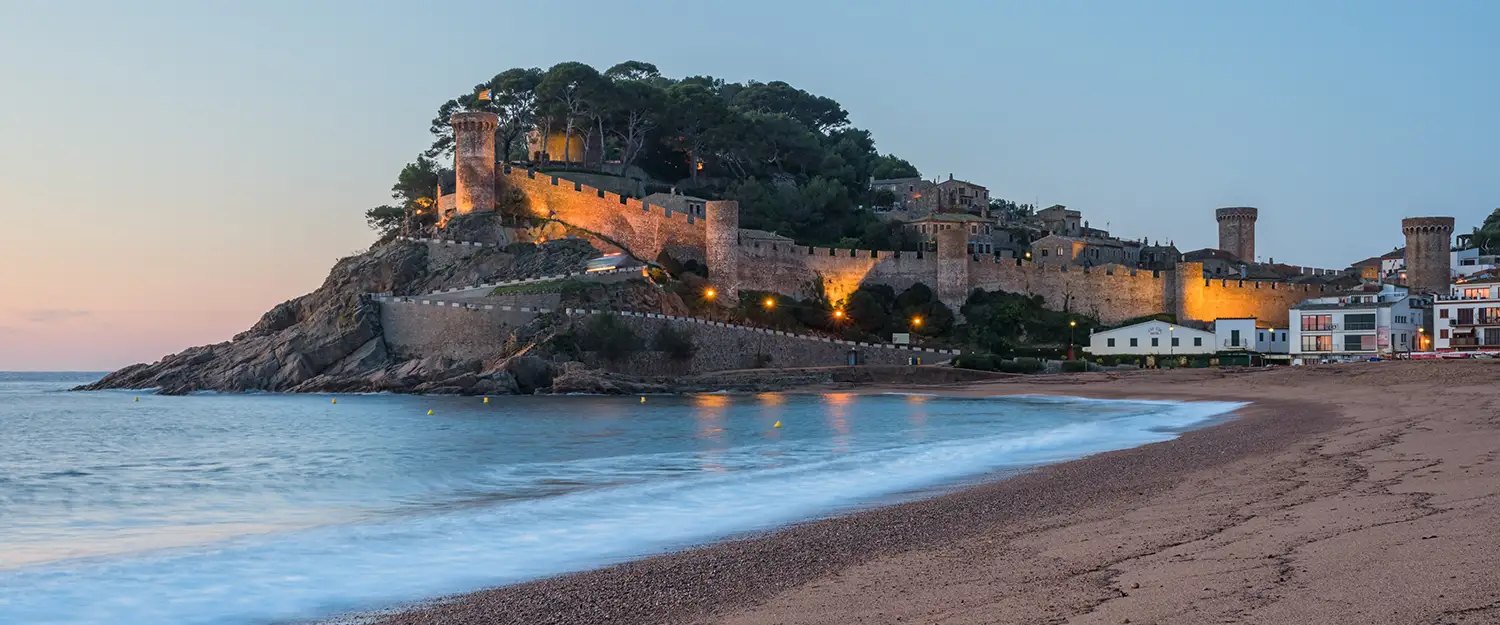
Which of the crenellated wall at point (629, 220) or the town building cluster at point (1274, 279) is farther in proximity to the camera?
the crenellated wall at point (629, 220)

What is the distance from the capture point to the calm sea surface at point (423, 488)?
7992 mm

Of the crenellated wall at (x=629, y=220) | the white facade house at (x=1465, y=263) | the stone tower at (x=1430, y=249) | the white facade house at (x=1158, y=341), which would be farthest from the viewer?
the white facade house at (x=1465, y=263)

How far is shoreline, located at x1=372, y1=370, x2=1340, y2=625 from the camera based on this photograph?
20.8 feet

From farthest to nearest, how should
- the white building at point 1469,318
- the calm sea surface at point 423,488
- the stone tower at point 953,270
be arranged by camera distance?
the stone tower at point 953,270 → the white building at point 1469,318 → the calm sea surface at point 423,488

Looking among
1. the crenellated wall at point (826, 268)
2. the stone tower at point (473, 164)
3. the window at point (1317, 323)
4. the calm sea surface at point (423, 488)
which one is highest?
the stone tower at point (473, 164)

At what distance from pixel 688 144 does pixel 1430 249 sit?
112 ft

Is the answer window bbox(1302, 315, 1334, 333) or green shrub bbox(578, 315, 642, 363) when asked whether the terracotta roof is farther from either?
green shrub bbox(578, 315, 642, 363)

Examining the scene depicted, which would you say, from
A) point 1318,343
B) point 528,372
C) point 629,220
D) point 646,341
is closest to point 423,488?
point 528,372

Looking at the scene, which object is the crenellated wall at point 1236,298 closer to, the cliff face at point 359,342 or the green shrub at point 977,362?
the green shrub at point 977,362

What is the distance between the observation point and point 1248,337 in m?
46.0

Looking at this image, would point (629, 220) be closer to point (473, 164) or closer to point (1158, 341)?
point (473, 164)

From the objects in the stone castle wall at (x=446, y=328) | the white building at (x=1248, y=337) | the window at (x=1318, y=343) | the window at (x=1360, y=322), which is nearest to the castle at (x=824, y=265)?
the white building at (x=1248, y=337)

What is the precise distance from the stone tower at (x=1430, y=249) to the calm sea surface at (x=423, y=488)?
32.0m

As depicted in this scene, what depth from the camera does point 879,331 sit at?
47875mm
